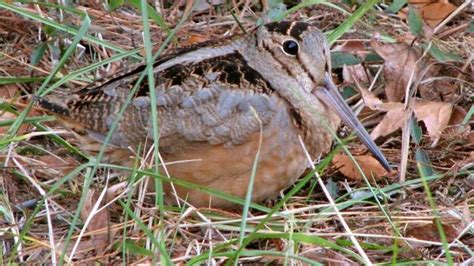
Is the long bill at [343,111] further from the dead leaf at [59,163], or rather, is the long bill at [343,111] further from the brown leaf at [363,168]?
the dead leaf at [59,163]

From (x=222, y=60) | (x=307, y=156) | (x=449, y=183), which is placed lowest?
(x=449, y=183)

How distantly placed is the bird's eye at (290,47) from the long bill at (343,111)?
15 centimetres

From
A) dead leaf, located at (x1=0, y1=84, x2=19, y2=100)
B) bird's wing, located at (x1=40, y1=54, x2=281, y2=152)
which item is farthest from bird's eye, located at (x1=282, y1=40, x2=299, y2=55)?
dead leaf, located at (x1=0, y1=84, x2=19, y2=100)

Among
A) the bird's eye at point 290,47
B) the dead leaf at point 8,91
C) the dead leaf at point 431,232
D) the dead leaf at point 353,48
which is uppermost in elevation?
the bird's eye at point 290,47

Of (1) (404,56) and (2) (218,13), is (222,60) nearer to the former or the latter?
(1) (404,56)

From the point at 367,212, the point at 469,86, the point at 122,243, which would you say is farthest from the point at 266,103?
the point at 469,86

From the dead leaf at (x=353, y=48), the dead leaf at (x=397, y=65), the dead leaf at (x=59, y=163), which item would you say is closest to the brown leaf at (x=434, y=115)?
the dead leaf at (x=397, y=65)

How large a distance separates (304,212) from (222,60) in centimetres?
60

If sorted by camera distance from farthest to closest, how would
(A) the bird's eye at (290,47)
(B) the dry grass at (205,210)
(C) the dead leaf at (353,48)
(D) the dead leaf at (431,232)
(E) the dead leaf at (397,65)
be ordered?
(C) the dead leaf at (353,48)
(E) the dead leaf at (397,65)
(A) the bird's eye at (290,47)
(D) the dead leaf at (431,232)
(B) the dry grass at (205,210)

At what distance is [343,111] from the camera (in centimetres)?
391

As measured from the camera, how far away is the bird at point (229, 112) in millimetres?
3688

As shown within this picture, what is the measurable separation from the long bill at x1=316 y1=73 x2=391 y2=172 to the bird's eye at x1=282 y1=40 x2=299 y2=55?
6.0 inches

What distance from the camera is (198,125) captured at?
3.70 m

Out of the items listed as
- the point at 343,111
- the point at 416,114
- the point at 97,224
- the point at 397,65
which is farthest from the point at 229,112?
the point at 397,65
